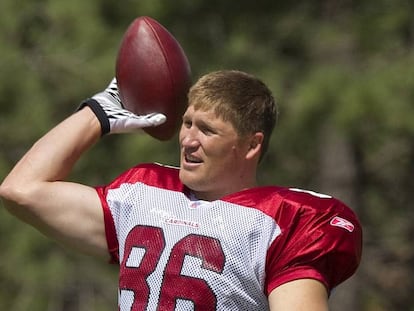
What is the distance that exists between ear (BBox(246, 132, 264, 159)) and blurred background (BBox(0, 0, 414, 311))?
4800mm

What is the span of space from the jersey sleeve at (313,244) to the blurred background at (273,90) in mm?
4961

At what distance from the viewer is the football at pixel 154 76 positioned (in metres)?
3.64

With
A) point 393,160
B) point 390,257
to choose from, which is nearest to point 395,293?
point 390,257

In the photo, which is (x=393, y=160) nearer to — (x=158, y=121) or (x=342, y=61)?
(x=342, y=61)

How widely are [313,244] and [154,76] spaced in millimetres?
784

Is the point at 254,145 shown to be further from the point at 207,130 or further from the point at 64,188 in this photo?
the point at 64,188

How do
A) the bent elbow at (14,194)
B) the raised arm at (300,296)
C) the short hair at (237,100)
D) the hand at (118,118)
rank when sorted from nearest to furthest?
the raised arm at (300,296)
the short hair at (237,100)
the bent elbow at (14,194)
the hand at (118,118)

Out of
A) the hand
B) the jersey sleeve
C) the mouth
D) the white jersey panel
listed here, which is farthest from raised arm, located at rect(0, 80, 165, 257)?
the jersey sleeve

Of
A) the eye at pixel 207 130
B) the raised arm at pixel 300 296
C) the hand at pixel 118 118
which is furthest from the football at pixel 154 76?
the raised arm at pixel 300 296

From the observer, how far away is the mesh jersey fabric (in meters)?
3.22

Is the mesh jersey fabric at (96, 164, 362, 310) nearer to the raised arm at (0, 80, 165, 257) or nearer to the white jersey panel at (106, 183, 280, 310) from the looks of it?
the white jersey panel at (106, 183, 280, 310)

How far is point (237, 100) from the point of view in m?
3.38

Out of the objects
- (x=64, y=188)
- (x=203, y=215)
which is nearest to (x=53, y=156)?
(x=64, y=188)

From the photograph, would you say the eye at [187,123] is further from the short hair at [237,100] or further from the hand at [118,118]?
the hand at [118,118]
